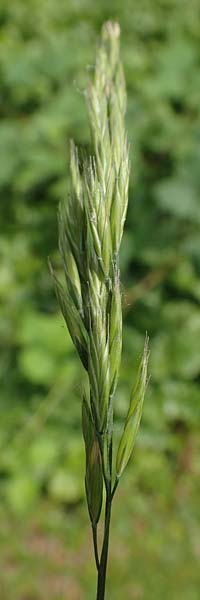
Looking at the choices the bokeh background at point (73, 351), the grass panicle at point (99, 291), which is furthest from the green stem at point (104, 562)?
the bokeh background at point (73, 351)

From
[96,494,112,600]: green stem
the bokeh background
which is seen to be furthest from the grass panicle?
the bokeh background

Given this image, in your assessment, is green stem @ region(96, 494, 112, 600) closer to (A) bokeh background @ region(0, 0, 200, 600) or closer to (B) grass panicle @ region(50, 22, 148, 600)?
(B) grass panicle @ region(50, 22, 148, 600)

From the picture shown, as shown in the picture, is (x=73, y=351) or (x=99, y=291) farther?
(x=73, y=351)

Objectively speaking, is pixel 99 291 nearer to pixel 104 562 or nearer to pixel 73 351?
pixel 104 562

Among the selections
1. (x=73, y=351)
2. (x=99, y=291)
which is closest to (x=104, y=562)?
(x=99, y=291)

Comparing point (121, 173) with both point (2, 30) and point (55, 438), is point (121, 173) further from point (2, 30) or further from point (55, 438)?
point (2, 30)

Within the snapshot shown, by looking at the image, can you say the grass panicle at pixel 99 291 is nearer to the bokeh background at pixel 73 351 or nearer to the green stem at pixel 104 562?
the green stem at pixel 104 562

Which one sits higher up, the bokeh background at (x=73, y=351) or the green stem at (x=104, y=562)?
the bokeh background at (x=73, y=351)

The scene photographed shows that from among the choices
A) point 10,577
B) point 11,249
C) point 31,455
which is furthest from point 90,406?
point 11,249
